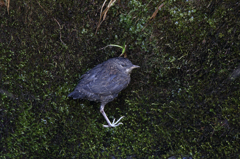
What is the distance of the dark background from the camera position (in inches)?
116

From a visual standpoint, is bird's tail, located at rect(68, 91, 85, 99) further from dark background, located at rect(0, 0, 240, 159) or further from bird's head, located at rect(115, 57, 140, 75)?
bird's head, located at rect(115, 57, 140, 75)

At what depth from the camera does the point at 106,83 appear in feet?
9.82

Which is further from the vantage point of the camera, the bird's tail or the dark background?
the bird's tail

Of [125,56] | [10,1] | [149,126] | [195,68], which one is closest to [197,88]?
[195,68]

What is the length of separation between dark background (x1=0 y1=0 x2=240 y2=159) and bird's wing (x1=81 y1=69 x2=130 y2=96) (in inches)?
11.9

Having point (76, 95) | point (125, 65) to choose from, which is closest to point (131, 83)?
point (125, 65)

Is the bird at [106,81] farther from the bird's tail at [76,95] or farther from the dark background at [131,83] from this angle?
the dark background at [131,83]

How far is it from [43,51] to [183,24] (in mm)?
2225


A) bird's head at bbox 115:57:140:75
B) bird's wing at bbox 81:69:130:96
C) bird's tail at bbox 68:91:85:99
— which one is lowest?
bird's tail at bbox 68:91:85:99

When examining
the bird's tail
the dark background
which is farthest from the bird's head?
the bird's tail

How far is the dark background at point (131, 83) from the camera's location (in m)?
2.95

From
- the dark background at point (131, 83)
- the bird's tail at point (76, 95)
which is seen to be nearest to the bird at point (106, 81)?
the bird's tail at point (76, 95)

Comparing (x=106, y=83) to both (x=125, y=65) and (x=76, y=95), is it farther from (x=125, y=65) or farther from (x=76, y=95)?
(x=76, y=95)

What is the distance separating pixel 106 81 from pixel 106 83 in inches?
1.2
